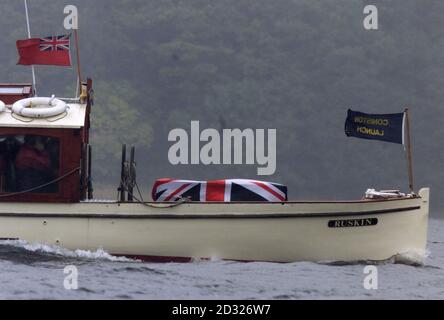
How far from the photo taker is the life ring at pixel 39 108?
23172mm

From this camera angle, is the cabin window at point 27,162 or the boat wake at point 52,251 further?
the cabin window at point 27,162

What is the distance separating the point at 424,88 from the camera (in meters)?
93.8

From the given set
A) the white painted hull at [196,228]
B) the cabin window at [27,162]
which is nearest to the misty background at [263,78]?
the cabin window at [27,162]

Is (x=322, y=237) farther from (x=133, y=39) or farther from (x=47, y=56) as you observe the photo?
(x=133, y=39)

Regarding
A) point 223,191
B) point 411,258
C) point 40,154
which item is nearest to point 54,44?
point 40,154

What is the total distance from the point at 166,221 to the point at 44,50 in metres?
5.07

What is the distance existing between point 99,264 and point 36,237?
4.85 feet

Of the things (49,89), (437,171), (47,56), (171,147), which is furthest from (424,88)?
(47,56)

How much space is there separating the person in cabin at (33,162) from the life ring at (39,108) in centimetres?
50

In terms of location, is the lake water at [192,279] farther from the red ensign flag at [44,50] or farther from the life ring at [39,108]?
the red ensign flag at [44,50]

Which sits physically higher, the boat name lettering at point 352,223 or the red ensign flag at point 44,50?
the red ensign flag at point 44,50

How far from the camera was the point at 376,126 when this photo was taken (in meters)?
24.3

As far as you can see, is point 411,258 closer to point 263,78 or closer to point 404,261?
point 404,261

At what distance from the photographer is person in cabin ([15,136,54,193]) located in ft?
75.8
